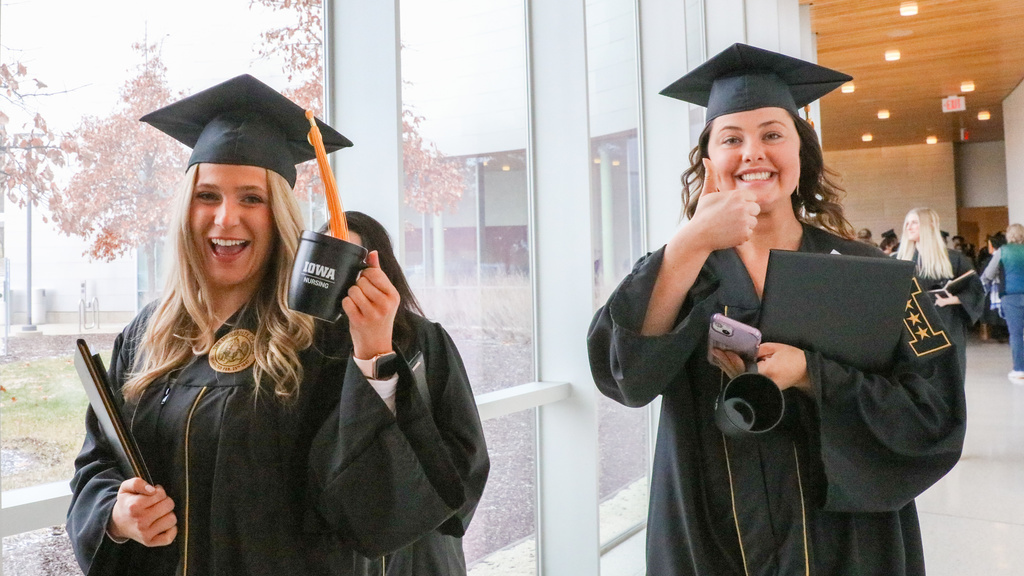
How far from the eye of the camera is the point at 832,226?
190cm

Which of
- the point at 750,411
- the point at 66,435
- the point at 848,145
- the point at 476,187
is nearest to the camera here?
the point at 750,411

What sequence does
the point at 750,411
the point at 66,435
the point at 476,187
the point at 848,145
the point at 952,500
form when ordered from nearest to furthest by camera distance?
1. the point at 750,411
2. the point at 66,435
3. the point at 476,187
4. the point at 952,500
5. the point at 848,145

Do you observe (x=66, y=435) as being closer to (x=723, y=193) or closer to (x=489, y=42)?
(x=723, y=193)

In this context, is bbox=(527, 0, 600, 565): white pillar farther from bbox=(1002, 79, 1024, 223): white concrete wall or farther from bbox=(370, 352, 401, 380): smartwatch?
bbox=(1002, 79, 1024, 223): white concrete wall

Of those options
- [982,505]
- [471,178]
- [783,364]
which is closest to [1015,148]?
[982,505]

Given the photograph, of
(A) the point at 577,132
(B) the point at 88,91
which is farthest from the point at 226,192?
(A) the point at 577,132

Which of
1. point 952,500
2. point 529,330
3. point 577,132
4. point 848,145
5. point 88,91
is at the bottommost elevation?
point 952,500

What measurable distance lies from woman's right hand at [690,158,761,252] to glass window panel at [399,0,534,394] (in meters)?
1.66

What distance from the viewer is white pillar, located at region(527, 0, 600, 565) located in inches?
136

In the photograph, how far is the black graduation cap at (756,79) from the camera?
180 cm

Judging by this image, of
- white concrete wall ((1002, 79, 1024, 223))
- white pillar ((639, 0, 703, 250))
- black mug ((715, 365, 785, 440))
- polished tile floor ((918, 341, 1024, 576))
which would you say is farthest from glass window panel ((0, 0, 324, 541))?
white concrete wall ((1002, 79, 1024, 223))

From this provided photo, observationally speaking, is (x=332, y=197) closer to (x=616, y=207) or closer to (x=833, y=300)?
(x=833, y=300)

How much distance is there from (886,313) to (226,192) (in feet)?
4.60

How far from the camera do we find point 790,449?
1631 mm
